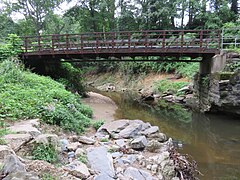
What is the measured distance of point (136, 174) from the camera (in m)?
4.09

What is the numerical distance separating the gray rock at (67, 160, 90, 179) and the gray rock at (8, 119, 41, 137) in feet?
4.00

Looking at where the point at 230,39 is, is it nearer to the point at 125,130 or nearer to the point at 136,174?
the point at 125,130

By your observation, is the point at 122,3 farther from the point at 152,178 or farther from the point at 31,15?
the point at 152,178

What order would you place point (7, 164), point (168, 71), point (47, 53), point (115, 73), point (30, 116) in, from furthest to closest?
point (115, 73), point (168, 71), point (47, 53), point (30, 116), point (7, 164)

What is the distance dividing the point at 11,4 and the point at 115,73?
16375 millimetres

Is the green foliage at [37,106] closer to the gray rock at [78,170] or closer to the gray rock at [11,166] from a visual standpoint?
the gray rock at [78,170]

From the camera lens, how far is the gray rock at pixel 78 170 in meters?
3.48

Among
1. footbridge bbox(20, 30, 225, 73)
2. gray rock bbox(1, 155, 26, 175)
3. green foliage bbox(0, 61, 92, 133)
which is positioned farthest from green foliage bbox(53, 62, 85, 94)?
gray rock bbox(1, 155, 26, 175)

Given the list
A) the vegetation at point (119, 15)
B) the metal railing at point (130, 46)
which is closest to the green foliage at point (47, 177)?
the metal railing at point (130, 46)

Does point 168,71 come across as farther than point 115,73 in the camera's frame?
No

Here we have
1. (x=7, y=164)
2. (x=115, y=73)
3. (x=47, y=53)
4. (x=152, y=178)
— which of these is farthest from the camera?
(x=115, y=73)

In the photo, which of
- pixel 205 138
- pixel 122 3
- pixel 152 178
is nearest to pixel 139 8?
pixel 122 3

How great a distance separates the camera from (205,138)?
342 inches

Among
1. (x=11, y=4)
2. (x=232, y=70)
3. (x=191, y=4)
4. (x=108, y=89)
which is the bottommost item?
(x=108, y=89)
